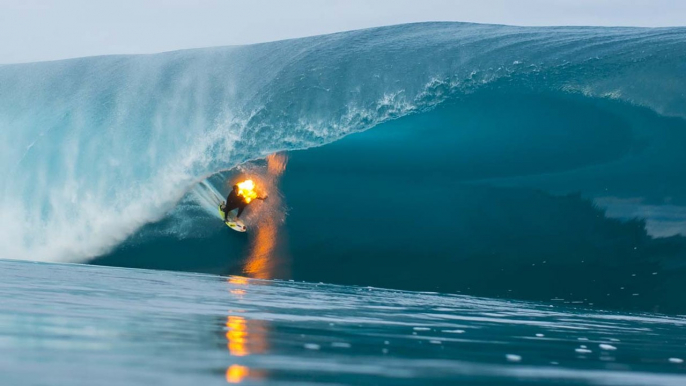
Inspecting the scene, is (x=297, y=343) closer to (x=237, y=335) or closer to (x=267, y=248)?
(x=237, y=335)

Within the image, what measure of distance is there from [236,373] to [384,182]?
29.5 feet

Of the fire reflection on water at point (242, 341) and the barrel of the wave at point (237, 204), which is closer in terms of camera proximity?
the fire reflection on water at point (242, 341)

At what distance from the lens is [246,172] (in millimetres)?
12555

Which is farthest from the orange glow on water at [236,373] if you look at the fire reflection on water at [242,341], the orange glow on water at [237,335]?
the orange glow on water at [237,335]

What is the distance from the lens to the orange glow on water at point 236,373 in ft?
9.88

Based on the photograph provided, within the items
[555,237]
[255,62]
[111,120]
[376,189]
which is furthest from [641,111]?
[111,120]

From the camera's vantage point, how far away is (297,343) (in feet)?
13.6

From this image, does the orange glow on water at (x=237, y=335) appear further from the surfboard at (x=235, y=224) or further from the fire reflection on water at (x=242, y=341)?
the surfboard at (x=235, y=224)

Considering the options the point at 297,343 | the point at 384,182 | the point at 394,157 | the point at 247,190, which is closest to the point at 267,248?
the point at 247,190

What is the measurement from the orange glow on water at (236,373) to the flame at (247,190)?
352 inches

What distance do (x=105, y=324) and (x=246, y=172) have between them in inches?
322

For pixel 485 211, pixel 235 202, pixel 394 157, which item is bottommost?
pixel 485 211

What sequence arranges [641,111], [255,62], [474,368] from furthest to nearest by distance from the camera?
1. [255,62]
2. [641,111]
3. [474,368]

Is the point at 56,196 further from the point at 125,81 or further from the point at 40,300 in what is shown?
the point at 40,300
